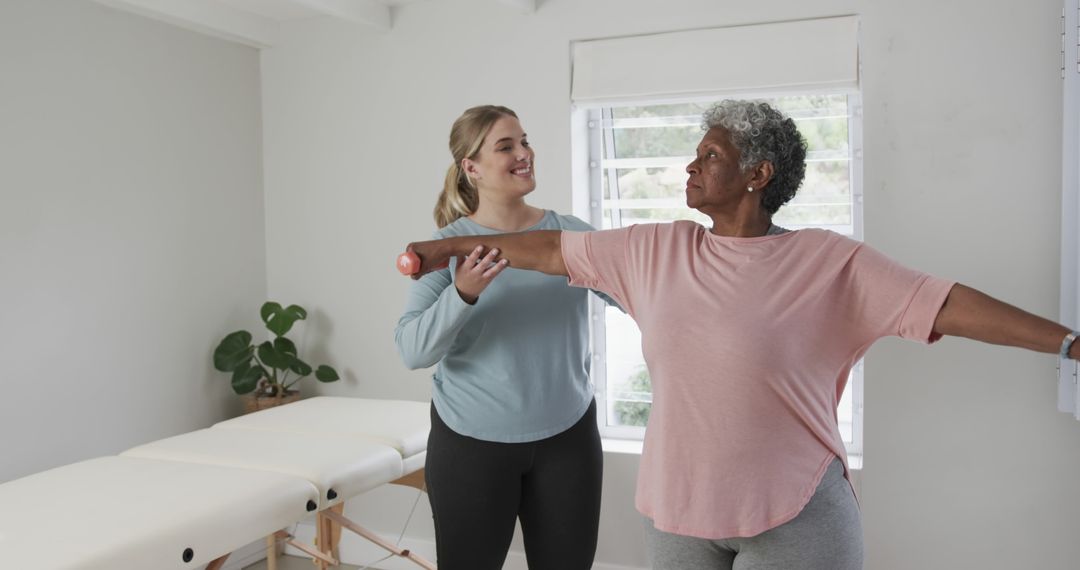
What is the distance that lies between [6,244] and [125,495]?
1155 millimetres

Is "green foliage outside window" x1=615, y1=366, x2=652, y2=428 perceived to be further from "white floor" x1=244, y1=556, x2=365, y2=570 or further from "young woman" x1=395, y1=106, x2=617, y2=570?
"young woman" x1=395, y1=106, x2=617, y2=570

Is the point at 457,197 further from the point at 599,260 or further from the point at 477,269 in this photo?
the point at 599,260

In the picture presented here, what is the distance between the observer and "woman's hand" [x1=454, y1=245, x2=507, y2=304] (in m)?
1.84

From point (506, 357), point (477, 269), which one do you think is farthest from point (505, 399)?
point (477, 269)

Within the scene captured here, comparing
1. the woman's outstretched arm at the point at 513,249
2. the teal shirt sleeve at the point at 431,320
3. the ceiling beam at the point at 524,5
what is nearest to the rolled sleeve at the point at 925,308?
the woman's outstretched arm at the point at 513,249

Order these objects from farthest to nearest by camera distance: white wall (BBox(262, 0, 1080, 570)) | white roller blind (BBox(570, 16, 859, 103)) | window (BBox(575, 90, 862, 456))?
window (BBox(575, 90, 862, 456))
white roller blind (BBox(570, 16, 859, 103))
white wall (BBox(262, 0, 1080, 570))

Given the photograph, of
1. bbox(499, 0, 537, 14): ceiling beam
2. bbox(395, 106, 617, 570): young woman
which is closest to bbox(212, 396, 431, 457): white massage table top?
bbox(395, 106, 617, 570): young woman

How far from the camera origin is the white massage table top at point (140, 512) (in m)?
2.00

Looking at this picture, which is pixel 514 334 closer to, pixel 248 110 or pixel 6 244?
pixel 6 244

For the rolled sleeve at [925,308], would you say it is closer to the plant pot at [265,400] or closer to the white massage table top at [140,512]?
the white massage table top at [140,512]

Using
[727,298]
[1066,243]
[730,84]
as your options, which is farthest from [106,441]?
[1066,243]

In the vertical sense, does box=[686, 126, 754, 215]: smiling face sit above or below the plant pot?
above

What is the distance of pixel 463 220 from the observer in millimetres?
2234

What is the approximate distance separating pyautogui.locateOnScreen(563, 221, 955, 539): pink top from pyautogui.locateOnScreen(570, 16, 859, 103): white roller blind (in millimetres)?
1756
